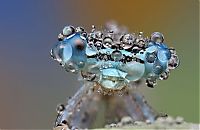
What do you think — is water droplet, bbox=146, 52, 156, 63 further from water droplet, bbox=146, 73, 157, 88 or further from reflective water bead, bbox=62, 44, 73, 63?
reflective water bead, bbox=62, 44, 73, 63

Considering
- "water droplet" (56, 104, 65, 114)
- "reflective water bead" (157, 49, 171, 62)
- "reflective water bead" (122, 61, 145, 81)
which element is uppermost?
"reflective water bead" (157, 49, 171, 62)

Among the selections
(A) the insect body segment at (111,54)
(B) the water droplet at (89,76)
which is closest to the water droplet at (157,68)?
(A) the insect body segment at (111,54)

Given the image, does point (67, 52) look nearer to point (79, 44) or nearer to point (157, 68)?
point (79, 44)

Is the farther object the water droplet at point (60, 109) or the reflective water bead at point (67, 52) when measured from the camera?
the water droplet at point (60, 109)

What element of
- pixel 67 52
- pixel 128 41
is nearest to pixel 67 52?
pixel 67 52

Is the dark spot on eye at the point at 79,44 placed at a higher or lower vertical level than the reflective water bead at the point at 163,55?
higher

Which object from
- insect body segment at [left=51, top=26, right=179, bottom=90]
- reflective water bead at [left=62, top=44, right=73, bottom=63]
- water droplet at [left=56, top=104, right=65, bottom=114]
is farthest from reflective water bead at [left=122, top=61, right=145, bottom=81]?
water droplet at [left=56, top=104, right=65, bottom=114]

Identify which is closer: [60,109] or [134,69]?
[134,69]

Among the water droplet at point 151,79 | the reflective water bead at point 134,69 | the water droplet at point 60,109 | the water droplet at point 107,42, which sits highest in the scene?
the water droplet at point 107,42

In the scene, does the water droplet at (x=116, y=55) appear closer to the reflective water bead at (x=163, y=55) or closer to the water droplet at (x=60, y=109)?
the reflective water bead at (x=163, y=55)
